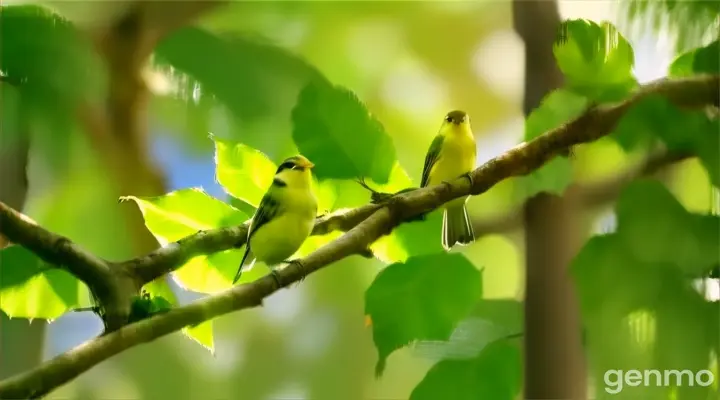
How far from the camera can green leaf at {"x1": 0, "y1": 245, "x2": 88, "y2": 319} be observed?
75 cm

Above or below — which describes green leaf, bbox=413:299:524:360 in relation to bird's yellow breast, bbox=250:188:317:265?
below

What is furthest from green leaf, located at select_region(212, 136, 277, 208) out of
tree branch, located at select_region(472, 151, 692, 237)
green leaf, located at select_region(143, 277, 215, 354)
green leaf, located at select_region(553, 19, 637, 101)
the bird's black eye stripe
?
green leaf, located at select_region(553, 19, 637, 101)

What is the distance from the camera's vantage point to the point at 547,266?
0.83 m

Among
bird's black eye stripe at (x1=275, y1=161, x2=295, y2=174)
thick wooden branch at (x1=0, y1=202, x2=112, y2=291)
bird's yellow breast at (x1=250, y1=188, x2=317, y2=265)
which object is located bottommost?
thick wooden branch at (x1=0, y1=202, x2=112, y2=291)

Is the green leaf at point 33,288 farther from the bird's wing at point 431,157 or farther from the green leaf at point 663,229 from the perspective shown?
the green leaf at point 663,229

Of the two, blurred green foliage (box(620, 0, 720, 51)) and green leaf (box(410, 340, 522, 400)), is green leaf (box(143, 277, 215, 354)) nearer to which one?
green leaf (box(410, 340, 522, 400))

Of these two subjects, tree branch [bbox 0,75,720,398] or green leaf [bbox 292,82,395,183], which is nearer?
tree branch [bbox 0,75,720,398]

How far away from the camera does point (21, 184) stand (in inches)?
32.1

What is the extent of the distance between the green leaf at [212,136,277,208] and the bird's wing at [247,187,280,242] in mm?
27

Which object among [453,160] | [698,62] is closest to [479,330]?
[453,160]

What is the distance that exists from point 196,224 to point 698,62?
660mm

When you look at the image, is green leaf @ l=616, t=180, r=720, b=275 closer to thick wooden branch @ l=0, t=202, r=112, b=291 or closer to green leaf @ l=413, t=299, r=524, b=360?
green leaf @ l=413, t=299, r=524, b=360

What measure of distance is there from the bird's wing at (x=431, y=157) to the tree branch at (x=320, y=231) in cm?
3

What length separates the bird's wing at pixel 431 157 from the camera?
32.3 inches
